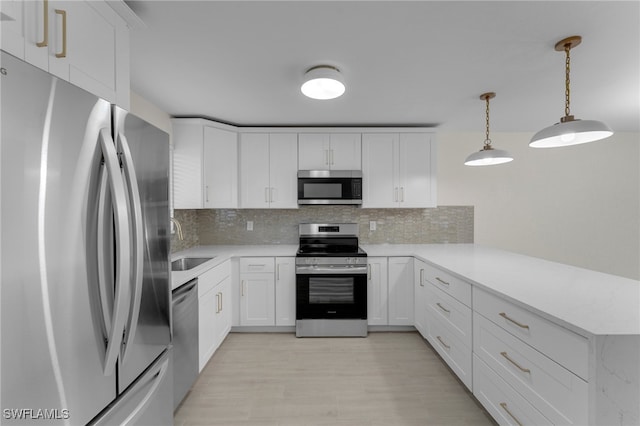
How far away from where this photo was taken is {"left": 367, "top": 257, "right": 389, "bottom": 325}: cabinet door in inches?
125

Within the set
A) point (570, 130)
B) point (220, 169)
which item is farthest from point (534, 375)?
point (220, 169)

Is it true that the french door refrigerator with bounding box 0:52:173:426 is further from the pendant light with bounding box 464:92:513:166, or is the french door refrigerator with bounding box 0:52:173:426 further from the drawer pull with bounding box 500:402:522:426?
the pendant light with bounding box 464:92:513:166

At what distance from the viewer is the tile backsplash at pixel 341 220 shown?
12.3ft

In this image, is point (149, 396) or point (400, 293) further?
point (400, 293)

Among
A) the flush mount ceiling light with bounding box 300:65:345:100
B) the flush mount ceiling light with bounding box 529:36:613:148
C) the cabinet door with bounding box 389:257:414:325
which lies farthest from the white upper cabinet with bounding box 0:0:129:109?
the cabinet door with bounding box 389:257:414:325

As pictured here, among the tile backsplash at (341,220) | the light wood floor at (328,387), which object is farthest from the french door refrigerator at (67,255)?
the tile backsplash at (341,220)

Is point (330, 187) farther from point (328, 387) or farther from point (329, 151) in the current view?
point (328, 387)

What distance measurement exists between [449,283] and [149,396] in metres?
2.12

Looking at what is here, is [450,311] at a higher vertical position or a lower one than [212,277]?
lower

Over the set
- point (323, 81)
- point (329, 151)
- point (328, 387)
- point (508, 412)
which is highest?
point (323, 81)

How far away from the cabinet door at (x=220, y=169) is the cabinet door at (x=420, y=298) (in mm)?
2176

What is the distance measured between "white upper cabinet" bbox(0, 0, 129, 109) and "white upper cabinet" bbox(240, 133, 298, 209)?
2.06 m

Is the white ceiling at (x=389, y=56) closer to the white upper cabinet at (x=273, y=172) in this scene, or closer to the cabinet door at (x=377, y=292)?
the white upper cabinet at (x=273, y=172)

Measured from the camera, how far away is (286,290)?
317 cm
